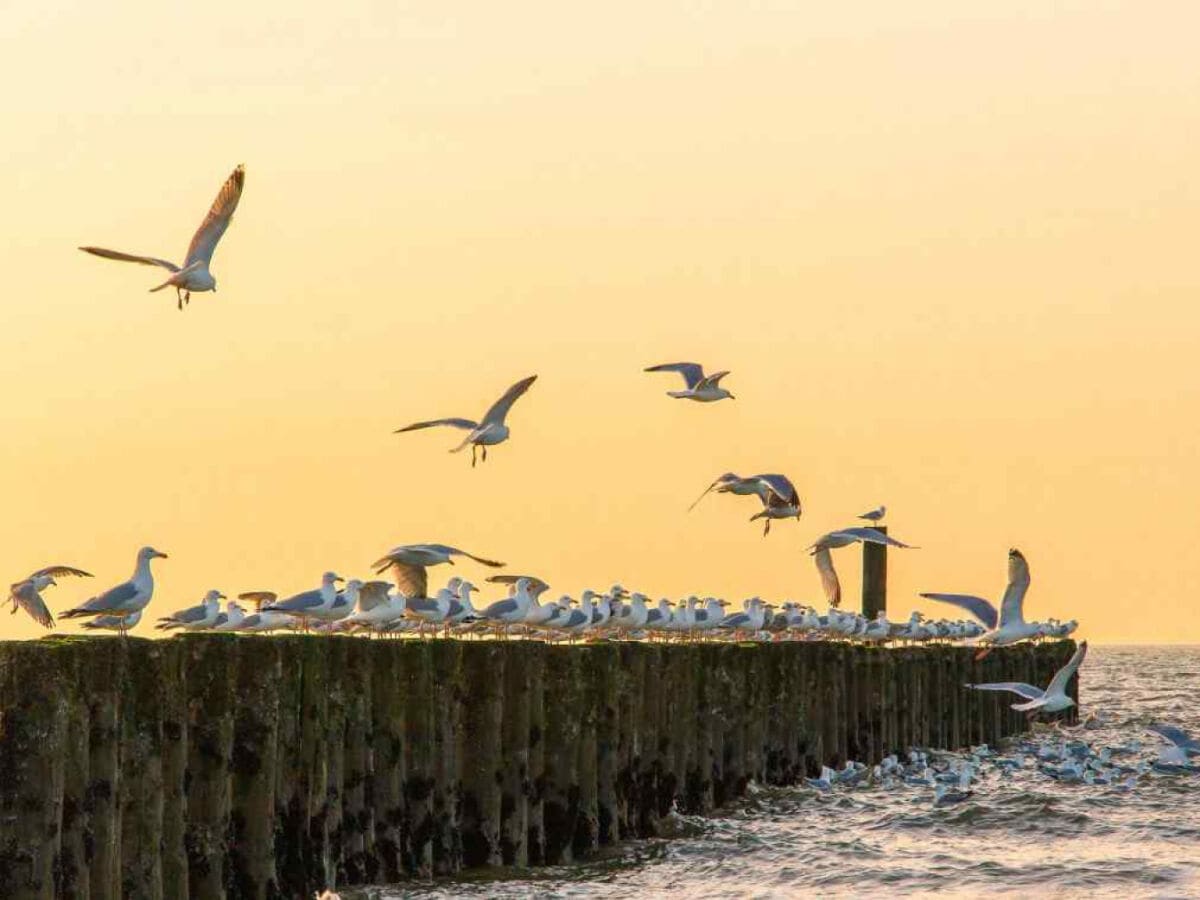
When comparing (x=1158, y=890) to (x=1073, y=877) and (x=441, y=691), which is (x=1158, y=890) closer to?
(x=1073, y=877)

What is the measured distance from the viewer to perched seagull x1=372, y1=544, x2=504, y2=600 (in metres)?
25.4

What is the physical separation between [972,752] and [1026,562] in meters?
9.66

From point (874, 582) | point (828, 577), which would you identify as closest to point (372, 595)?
point (828, 577)

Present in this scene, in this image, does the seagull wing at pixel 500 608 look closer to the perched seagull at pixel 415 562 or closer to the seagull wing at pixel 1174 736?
the perched seagull at pixel 415 562

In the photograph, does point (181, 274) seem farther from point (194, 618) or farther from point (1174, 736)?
point (1174, 736)

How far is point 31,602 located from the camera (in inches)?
1103

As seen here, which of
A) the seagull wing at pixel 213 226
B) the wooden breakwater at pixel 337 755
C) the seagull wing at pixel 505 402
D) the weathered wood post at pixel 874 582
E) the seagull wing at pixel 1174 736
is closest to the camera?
the wooden breakwater at pixel 337 755

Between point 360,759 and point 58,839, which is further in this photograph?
point 360,759

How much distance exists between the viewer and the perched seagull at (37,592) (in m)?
28.0

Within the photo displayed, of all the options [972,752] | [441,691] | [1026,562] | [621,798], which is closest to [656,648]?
[621,798]

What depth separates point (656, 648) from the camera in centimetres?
2306

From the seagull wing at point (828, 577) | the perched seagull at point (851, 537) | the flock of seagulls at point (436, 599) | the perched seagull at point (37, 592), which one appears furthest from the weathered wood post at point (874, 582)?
the perched seagull at point (37, 592)

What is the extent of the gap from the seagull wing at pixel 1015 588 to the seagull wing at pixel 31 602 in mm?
11652

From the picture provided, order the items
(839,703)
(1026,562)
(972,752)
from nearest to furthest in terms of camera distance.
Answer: (1026,562) < (839,703) < (972,752)
